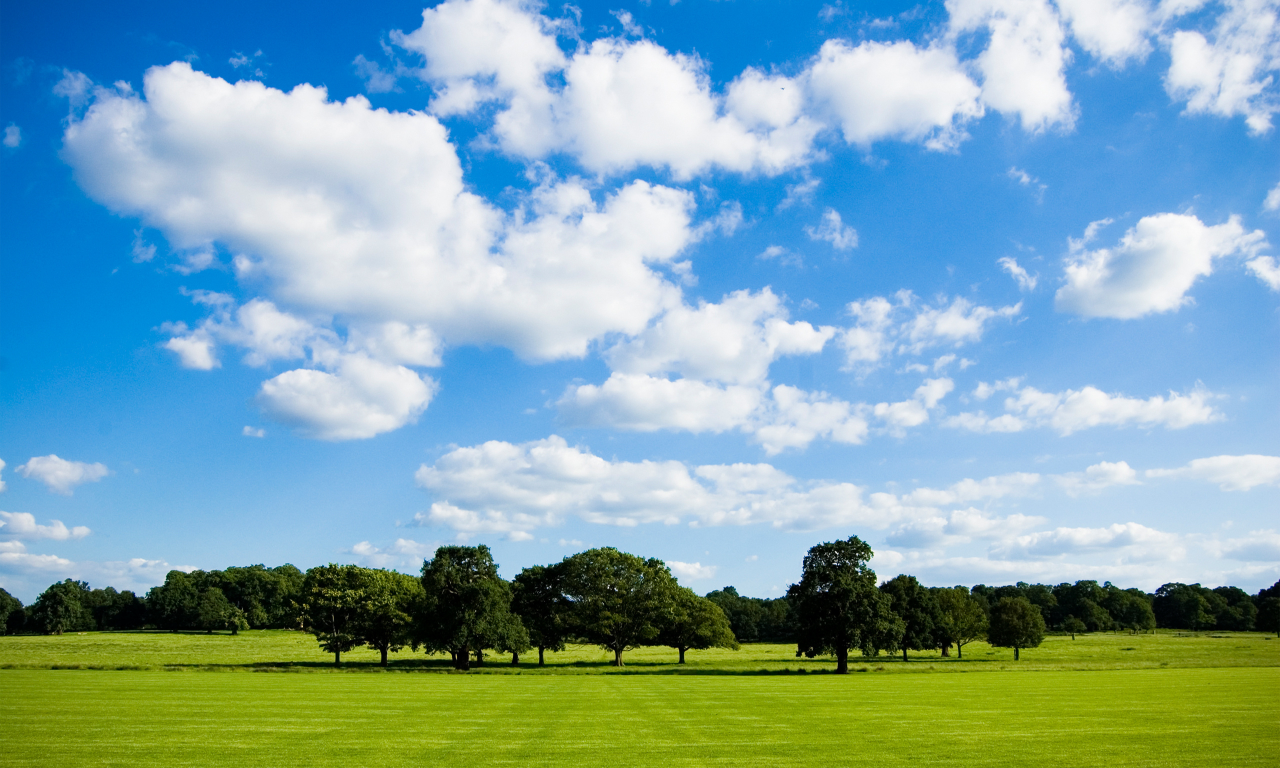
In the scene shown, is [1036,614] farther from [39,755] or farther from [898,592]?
[39,755]

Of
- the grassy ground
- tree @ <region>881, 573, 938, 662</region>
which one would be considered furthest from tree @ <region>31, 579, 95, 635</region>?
tree @ <region>881, 573, 938, 662</region>

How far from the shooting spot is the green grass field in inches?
851

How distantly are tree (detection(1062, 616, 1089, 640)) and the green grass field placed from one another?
136 meters

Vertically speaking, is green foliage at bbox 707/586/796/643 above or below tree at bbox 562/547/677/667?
below

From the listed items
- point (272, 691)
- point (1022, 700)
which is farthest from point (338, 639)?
point (1022, 700)

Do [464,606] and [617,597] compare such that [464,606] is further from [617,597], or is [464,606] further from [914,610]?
[914,610]

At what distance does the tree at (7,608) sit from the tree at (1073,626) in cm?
25564

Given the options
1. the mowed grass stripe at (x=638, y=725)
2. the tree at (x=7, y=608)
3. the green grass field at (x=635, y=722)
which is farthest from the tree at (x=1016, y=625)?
the tree at (x=7, y=608)

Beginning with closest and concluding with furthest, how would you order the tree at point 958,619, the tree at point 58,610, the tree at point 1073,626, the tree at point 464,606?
1. the tree at point 464,606
2. the tree at point 958,619
3. the tree at point 58,610
4. the tree at point 1073,626

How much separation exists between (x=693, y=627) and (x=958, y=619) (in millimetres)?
46348

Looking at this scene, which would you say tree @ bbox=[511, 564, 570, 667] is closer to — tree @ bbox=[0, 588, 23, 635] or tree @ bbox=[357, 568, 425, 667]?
tree @ bbox=[357, 568, 425, 667]

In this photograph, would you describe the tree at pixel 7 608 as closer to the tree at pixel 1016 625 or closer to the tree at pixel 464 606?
the tree at pixel 464 606

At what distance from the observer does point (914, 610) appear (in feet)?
349

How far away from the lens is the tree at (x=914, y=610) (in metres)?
105
